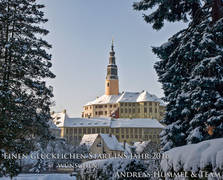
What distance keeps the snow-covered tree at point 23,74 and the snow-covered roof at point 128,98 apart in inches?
5113

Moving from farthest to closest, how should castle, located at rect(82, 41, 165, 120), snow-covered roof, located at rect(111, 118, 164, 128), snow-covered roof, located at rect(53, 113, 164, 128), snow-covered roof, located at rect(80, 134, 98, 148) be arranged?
castle, located at rect(82, 41, 165, 120), snow-covered roof, located at rect(53, 113, 164, 128), snow-covered roof, located at rect(111, 118, 164, 128), snow-covered roof, located at rect(80, 134, 98, 148)

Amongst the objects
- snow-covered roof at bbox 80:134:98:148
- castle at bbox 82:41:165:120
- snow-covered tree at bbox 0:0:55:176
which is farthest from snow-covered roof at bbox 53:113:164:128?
snow-covered tree at bbox 0:0:55:176

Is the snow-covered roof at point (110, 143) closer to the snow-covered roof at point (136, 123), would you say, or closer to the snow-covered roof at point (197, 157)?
the snow-covered roof at point (136, 123)

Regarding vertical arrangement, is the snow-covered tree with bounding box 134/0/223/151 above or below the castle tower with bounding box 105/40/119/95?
below

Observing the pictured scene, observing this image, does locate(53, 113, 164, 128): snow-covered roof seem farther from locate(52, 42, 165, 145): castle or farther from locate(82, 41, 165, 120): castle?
locate(82, 41, 165, 120): castle

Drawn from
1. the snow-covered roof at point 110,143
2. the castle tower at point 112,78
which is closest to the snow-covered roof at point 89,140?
the snow-covered roof at point 110,143

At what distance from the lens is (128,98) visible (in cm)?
15025

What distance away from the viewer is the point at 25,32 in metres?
17.2

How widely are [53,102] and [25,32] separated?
4.37m

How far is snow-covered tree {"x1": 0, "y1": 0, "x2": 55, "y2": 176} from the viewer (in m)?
13.2

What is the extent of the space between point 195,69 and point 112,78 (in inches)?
5689

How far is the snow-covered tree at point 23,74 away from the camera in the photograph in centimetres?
1325

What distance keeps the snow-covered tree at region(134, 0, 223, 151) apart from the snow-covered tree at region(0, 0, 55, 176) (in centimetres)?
662

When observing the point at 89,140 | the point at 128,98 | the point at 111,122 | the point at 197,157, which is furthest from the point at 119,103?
the point at 197,157
